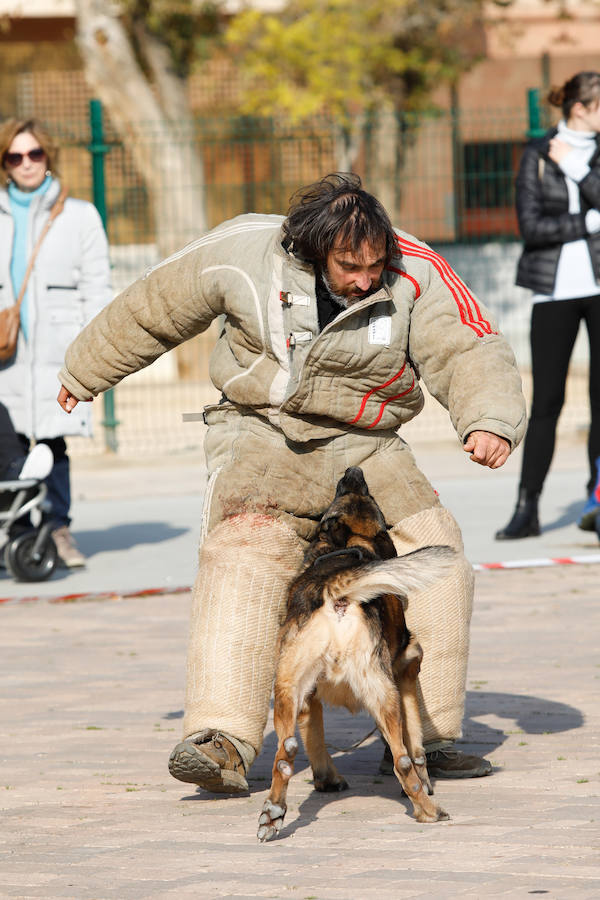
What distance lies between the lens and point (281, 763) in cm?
400

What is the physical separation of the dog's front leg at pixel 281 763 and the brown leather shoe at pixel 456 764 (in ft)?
2.46

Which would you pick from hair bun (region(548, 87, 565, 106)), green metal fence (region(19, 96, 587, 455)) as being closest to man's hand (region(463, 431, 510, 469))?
hair bun (region(548, 87, 565, 106))

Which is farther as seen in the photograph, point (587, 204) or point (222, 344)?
point (587, 204)

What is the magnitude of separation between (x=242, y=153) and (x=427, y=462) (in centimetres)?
454

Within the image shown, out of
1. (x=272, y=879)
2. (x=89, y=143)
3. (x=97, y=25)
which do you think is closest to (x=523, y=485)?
(x=272, y=879)

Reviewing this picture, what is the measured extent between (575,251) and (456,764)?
4.70 m

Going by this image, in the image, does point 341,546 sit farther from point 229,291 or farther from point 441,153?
point 441,153

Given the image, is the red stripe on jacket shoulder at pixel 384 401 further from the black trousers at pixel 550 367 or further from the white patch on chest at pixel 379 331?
the black trousers at pixel 550 367

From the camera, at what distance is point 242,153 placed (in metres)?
15.7

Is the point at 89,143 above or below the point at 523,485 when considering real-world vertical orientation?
above

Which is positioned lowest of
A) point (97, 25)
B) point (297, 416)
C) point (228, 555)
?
point (228, 555)

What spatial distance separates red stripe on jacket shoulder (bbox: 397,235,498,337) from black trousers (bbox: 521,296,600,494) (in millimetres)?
4234

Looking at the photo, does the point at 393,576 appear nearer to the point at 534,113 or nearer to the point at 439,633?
the point at 439,633

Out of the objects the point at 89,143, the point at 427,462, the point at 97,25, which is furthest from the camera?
the point at 97,25
